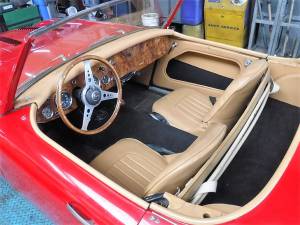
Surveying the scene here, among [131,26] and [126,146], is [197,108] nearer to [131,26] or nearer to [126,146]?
[126,146]

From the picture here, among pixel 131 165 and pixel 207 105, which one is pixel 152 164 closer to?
pixel 131 165

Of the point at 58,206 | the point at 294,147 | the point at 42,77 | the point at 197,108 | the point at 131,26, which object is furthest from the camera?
the point at 131,26

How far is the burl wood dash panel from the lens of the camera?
7.09 ft

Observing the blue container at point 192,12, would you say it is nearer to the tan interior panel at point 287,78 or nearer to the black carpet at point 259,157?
the tan interior panel at point 287,78

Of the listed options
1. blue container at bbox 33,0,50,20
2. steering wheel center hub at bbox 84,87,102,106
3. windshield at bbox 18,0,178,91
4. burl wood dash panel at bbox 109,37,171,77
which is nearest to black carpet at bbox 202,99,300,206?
steering wheel center hub at bbox 84,87,102,106

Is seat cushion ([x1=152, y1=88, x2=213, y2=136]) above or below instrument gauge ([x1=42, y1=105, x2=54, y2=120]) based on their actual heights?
below

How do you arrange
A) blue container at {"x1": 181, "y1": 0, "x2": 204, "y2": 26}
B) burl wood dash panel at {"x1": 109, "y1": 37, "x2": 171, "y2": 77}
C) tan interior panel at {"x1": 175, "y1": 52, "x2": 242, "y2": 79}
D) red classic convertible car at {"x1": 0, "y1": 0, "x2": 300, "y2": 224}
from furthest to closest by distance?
blue container at {"x1": 181, "y1": 0, "x2": 204, "y2": 26}
tan interior panel at {"x1": 175, "y1": 52, "x2": 242, "y2": 79}
burl wood dash panel at {"x1": 109, "y1": 37, "x2": 171, "y2": 77}
red classic convertible car at {"x1": 0, "y1": 0, "x2": 300, "y2": 224}

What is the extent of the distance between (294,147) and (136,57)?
1.52 metres

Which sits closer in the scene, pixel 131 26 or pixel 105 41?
pixel 105 41

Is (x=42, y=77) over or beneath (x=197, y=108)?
over

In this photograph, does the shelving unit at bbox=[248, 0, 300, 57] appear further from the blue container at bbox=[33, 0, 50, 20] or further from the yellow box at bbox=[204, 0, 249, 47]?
the blue container at bbox=[33, 0, 50, 20]

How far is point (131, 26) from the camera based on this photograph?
242cm

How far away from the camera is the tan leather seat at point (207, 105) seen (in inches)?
64.7

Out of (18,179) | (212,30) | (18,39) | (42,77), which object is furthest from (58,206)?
(212,30)
